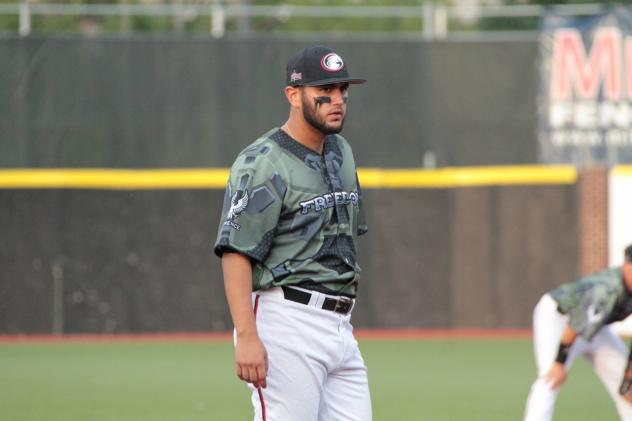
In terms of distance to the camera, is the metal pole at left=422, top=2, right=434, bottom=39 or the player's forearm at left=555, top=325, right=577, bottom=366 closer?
the player's forearm at left=555, top=325, right=577, bottom=366

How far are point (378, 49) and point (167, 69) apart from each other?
311 cm

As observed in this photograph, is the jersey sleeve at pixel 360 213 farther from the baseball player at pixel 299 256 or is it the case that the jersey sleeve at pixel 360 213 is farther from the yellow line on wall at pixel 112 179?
the yellow line on wall at pixel 112 179

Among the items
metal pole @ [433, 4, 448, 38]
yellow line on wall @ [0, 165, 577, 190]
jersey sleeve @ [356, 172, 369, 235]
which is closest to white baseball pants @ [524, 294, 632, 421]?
jersey sleeve @ [356, 172, 369, 235]

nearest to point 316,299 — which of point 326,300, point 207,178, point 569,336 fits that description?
point 326,300

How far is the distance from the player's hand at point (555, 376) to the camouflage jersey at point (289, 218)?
9.24 ft

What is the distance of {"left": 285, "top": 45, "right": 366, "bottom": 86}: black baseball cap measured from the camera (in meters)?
4.81

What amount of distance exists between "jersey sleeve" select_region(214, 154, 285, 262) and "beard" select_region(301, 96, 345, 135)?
0.85 feet

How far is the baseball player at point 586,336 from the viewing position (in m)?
7.33

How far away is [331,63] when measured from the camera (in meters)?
4.85

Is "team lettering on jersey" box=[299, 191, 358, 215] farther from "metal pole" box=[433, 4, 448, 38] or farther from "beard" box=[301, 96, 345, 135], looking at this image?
"metal pole" box=[433, 4, 448, 38]

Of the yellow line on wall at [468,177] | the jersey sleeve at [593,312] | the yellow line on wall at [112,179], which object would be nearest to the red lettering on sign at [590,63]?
the yellow line on wall at [468,177]

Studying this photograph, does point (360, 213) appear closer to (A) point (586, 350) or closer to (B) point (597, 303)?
(B) point (597, 303)

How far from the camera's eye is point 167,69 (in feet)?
57.0

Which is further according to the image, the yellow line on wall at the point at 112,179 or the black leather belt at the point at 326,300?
the yellow line on wall at the point at 112,179
